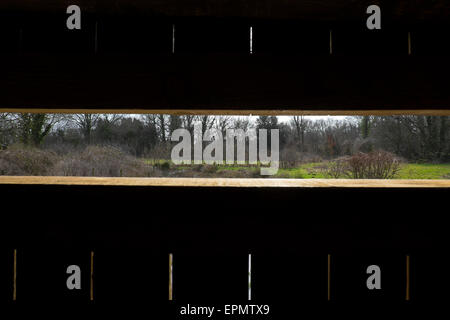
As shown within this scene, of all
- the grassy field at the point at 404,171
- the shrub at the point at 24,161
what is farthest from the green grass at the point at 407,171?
the shrub at the point at 24,161

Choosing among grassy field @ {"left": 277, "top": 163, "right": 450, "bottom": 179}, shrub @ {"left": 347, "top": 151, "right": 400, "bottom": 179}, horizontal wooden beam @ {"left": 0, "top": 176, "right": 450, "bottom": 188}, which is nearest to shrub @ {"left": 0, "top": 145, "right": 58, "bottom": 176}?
horizontal wooden beam @ {"left": 0, "top": 176, "right": 450, "bottom": 188}

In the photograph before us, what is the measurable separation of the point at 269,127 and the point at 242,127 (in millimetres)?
173

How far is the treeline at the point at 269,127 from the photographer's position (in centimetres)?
143

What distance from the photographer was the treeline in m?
1.43

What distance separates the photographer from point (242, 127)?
1362 mm

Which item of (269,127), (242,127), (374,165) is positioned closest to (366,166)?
(374,165)

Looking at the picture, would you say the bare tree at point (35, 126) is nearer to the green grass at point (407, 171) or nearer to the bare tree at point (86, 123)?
the bare tree at point (86, 123)
